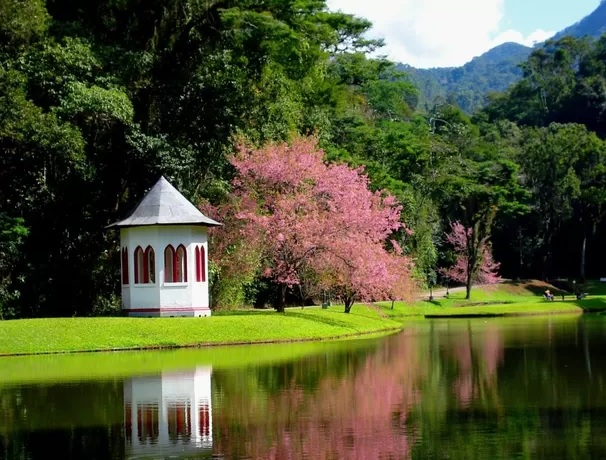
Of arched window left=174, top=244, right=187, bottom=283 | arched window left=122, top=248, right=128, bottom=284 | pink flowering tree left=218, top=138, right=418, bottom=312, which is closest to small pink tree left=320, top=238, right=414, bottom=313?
pink flowering tree left=218, top=138, right=418, bottom=312

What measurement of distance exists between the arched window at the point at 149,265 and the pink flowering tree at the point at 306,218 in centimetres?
400

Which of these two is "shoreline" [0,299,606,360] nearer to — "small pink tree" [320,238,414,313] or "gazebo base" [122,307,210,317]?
"small pink tree" [320,238,414,313]

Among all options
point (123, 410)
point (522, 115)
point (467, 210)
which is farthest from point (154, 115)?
point (522, 115)

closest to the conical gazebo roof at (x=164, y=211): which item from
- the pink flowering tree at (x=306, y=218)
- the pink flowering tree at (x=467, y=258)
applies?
the pink flowering tree at (x=306, y=218)

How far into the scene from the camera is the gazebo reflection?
13775 millimetres

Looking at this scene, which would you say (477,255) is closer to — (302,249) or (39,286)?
(302,249)

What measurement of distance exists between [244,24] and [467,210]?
3904 centimetres

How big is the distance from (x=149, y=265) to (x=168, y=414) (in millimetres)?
20859

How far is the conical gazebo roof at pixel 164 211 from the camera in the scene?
121 ft

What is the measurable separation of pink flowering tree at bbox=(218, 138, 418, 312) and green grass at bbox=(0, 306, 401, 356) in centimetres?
319

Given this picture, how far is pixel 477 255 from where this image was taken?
74.6 meters

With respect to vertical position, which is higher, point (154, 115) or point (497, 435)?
point (154, 115)

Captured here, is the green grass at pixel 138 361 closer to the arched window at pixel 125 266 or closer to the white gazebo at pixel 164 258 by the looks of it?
the white gazebo at pixel 164 258

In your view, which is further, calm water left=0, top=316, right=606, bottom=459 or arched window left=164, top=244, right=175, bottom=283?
arched window left=164, top=244, right=175, bottom=283
